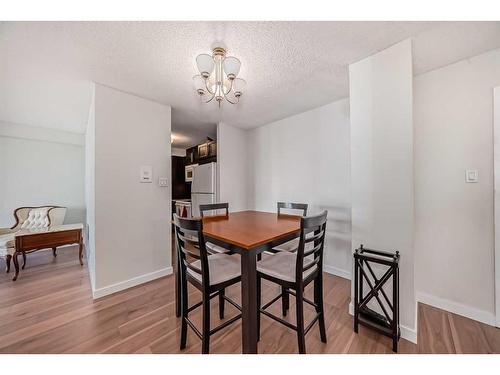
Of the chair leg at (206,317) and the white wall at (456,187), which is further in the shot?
the white wall at (456,187)

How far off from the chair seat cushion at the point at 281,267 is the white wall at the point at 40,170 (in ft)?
14.5

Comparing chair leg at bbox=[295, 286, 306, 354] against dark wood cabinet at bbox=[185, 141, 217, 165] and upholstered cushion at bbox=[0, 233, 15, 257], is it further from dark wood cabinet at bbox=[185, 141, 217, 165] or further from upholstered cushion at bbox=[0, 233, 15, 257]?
upholstered cushion at bbox=[0, 233, 15, 257]

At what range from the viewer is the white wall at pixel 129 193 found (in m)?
1.99

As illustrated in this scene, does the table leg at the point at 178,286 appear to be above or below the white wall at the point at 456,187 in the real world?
below

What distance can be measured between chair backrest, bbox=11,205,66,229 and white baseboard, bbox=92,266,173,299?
216 cm

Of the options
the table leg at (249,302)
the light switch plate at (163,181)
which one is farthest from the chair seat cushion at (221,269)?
the light switch plate at (163,181)

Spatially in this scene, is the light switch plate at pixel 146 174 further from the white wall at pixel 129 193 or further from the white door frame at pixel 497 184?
the white door frame at pixel 497 184

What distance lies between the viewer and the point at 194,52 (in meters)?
1.46

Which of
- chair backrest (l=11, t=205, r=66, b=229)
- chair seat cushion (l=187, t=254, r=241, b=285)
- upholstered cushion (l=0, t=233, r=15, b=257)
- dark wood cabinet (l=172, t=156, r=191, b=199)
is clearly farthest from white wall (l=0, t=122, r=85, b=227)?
chair seat cushion (l=187, t=254, r=241, b=285)

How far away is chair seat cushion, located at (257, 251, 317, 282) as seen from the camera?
1228 millimetres

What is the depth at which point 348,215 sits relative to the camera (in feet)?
7.56

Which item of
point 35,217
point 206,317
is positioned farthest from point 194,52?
point 35,217
